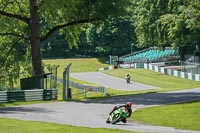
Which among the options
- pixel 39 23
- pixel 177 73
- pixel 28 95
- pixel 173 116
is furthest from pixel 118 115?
pixel 177 73

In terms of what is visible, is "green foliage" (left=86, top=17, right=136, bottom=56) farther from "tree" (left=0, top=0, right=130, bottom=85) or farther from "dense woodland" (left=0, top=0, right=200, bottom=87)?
"tree" (left=0, top=0, right=130, bottom=85)

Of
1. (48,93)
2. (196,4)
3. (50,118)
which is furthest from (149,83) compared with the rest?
(50,118)

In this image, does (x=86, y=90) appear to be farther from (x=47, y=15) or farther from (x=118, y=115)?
(x=118, y=115)

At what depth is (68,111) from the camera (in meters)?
31.5

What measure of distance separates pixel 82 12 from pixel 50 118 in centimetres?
1619

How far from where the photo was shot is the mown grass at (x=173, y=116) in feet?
86.2

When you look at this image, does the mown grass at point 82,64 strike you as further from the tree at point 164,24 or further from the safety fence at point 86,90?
the safety fence at point 86,90

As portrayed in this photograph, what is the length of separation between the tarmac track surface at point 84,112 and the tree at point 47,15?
764 centimetres

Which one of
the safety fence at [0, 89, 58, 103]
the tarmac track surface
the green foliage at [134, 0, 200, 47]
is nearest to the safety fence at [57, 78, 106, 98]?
the safety fence at [0, 89, 58, 103]

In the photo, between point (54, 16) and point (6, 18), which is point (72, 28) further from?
point (6, 18)

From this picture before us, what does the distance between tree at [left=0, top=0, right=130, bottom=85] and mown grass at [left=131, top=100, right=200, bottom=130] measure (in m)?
12.1

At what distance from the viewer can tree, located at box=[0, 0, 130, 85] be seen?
136 ft

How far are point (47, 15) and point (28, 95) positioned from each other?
30.9 ft

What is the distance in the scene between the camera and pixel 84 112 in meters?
31.0
